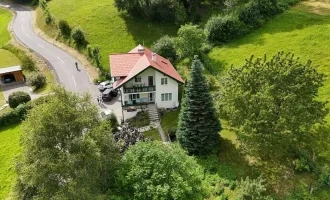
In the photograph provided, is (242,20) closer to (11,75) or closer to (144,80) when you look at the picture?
(144,80)

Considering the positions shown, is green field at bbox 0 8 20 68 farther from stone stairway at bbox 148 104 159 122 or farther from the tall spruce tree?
the tall spruce tree

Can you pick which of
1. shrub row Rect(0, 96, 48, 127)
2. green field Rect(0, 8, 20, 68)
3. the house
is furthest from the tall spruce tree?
green field Rect(0, 8, 20, 68)

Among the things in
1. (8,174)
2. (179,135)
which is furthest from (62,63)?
(179,135)

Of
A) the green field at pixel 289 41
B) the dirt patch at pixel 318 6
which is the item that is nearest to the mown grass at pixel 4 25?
the green field at pixel 289 41

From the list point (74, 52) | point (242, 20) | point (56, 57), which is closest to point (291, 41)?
point (242, 20)

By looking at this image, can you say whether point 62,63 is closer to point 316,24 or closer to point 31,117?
point 31,117
